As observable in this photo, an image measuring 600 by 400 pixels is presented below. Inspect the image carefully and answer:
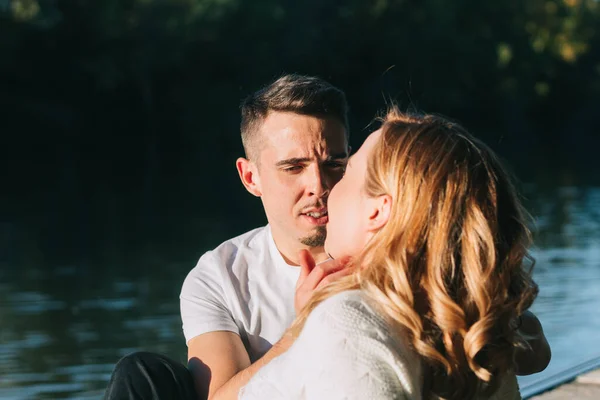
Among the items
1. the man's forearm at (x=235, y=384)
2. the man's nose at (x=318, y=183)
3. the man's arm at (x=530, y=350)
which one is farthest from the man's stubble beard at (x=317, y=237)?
the man's arm at (x=530, y=350)

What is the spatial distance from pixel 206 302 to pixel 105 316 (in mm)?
→ 7748

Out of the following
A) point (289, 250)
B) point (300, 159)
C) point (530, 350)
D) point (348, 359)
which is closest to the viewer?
point (348, 359)

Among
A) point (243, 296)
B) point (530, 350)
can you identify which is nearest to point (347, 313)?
point (530, 350)

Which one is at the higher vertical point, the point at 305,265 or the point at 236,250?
the point at 305,265

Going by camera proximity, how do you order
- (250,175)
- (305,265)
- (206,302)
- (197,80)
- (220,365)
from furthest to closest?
(197,80) → (250,175) → (206,302) → (220,365) → (305,265)

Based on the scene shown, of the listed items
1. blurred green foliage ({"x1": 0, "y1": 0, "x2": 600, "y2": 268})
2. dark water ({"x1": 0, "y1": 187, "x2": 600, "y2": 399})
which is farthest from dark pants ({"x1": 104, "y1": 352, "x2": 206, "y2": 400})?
blurred green foliage ({"x1": 0, "y1": 0, "x2": 600, "y2": 268})

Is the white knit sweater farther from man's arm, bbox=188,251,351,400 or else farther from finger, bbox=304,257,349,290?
man's arm, bbox=188,251,351,400

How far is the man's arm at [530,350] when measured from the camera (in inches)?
87.9

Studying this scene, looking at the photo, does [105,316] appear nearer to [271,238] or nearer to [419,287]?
[271,238]

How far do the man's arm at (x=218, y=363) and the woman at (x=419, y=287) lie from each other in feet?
3.26

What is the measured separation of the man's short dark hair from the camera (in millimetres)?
3459

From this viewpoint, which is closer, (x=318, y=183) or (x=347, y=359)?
(x=347, y=359)

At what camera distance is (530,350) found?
224 centimetres

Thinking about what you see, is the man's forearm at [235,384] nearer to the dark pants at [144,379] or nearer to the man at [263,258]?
the man at [263,258]
